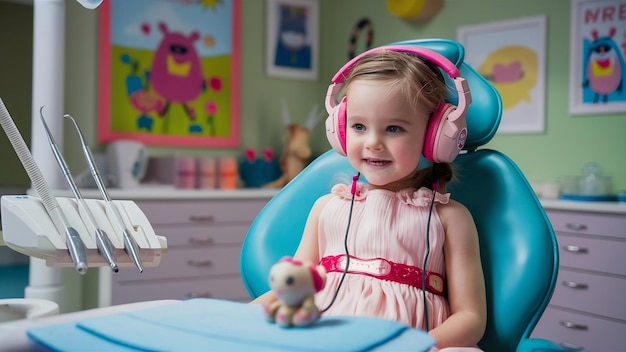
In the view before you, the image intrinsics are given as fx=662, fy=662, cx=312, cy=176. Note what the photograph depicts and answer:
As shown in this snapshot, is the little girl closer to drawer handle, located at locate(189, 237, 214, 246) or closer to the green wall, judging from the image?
drawer handle, located at locate(189, 237, 214, 246)

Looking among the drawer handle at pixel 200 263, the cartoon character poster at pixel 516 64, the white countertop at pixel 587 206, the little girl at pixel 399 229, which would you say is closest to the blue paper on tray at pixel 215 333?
the little girl at pixel 399 229

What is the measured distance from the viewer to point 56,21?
9.20ft

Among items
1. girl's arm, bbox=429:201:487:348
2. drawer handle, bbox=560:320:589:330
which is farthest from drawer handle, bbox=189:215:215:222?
girl's arm, bbox=429:201:487:348

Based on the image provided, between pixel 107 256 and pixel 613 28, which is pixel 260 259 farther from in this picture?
pixel 613 28

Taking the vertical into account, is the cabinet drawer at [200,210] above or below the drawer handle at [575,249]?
above

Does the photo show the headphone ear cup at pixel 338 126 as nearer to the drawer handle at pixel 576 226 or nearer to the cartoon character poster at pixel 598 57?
the drawer handle at pixel 576 226

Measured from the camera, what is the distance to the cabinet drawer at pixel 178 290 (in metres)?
2.90

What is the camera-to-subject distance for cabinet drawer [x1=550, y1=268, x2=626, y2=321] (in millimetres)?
2604

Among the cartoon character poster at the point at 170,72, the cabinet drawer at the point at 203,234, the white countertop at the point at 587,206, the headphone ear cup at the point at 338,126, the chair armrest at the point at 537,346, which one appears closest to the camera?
the chair armrest at the point at 537,346

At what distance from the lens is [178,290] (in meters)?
3.05

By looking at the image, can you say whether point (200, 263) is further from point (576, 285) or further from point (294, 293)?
point (294, 293)

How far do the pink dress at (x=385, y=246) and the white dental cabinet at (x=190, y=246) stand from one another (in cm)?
180

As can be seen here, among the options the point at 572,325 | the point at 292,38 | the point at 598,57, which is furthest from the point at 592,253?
the point at 292,38

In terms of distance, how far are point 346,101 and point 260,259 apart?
0.38 meters
